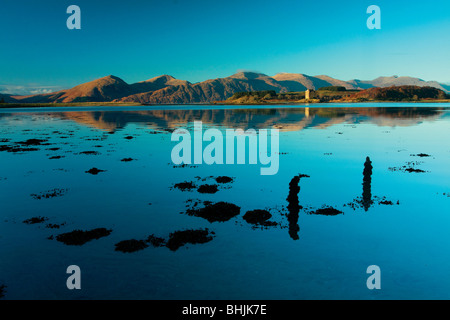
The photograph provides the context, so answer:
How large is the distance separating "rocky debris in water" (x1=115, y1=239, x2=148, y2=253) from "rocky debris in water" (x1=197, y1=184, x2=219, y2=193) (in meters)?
9.12

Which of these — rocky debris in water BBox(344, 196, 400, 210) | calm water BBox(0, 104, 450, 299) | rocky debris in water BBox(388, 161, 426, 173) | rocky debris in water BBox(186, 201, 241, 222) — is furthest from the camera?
rocky debris in water BBox(388, 161, 426, 173)

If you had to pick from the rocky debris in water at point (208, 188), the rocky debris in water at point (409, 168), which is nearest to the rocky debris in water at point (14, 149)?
the rocky debris in water at point (208, 188)

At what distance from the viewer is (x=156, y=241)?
584 inches

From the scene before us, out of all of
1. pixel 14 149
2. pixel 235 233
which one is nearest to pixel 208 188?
pixel 235 233

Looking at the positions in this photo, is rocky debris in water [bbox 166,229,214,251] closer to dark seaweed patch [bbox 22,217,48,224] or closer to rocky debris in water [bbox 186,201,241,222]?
rocky debris in water [bbox 186,201,241,222]

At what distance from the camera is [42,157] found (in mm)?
36750

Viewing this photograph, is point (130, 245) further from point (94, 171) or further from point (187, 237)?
point (94, 171)

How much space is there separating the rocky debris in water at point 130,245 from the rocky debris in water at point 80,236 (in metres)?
1.61

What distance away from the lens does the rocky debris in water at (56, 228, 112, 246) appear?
578 inches

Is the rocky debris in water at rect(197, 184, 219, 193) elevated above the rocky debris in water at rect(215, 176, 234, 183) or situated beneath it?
situated beneath

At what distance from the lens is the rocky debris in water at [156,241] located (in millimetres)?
14531

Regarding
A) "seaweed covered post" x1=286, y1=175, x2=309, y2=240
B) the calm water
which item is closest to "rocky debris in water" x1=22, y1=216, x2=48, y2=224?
the calm water

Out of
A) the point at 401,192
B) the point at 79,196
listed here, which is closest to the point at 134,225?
the point at 79,196
